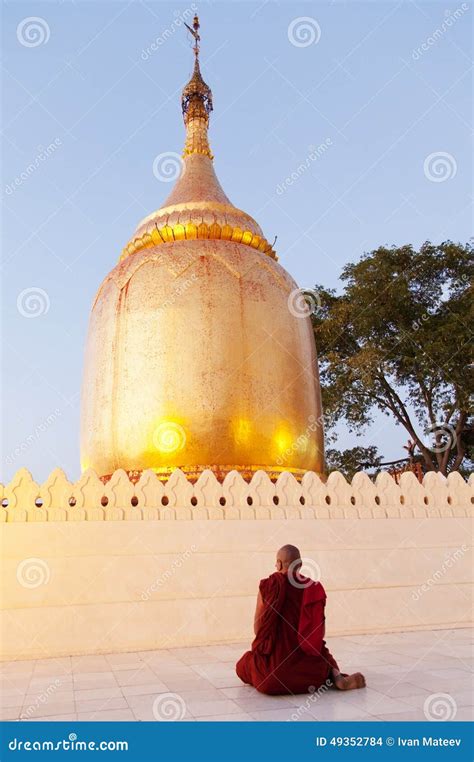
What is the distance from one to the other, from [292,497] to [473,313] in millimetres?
7577

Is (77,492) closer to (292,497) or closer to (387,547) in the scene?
(292,497)

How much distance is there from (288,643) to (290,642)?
17 millimetres

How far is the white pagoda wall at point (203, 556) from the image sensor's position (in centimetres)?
648

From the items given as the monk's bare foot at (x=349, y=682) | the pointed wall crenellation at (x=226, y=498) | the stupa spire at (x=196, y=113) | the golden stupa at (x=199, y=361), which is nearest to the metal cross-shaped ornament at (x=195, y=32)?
the stupa spire at (x=196, y=113)

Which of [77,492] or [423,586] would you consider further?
[423,586]

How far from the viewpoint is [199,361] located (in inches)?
407

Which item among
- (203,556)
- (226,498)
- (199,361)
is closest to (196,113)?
(199,361)

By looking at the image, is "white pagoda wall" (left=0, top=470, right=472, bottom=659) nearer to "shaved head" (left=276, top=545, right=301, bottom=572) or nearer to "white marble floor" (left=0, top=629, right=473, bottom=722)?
"white marble floor" (left=0, top=629, right=473, bottom=722)

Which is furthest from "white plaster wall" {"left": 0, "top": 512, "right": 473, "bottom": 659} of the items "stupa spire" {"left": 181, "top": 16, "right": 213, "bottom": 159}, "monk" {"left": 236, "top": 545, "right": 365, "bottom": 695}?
"stupa spire" {"left": 181, "top": 16, "right": 213, "bottom": 159}

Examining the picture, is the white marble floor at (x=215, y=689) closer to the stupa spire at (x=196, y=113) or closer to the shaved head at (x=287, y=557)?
the shaved head at (x=287, y=557)

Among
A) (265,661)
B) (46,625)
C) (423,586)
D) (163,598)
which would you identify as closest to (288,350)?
(423,586)

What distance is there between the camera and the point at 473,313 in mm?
13078

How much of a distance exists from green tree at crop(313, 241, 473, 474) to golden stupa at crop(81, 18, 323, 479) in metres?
2.94

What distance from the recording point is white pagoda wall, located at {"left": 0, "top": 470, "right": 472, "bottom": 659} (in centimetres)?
648
